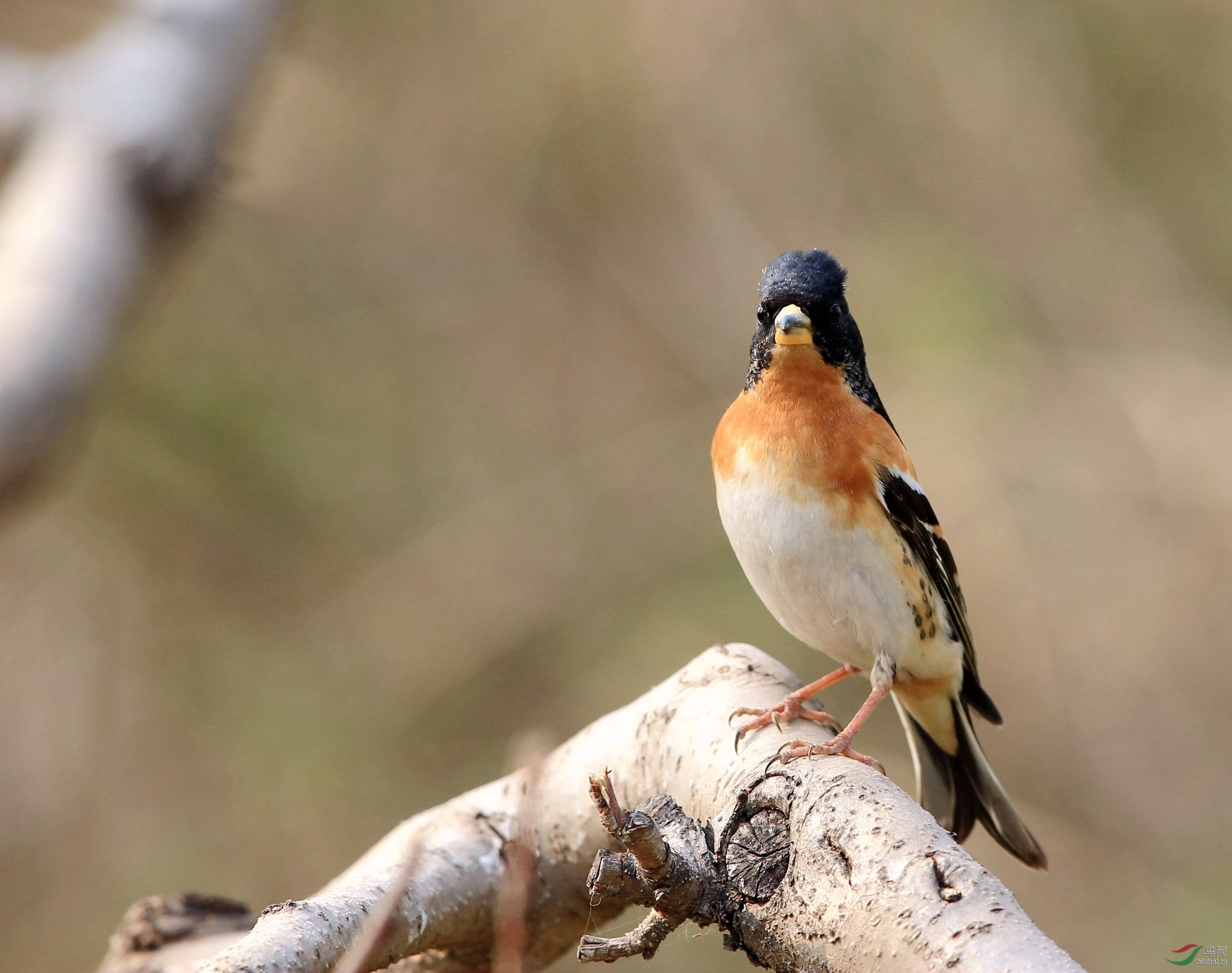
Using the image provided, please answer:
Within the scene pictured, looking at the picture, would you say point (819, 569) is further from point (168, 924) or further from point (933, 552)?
point (168, 924)

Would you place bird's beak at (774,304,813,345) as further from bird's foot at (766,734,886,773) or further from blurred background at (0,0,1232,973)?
blurred background at (0,0,1232,973)

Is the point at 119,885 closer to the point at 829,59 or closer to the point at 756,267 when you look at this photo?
the point at 756,267

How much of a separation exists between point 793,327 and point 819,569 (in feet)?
2.40

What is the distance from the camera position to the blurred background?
6.67 meters

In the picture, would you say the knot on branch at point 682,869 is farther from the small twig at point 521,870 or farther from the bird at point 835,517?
the bird at point 835,517

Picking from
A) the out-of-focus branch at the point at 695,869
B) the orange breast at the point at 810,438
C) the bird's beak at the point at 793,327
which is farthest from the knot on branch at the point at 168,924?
the bird's beak at the point at 793,327

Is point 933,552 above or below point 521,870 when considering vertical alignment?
above

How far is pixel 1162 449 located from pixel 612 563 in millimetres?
3498

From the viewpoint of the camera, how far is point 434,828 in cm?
308

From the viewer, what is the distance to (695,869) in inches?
87.0

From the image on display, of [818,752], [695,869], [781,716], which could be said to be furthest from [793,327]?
[695,869]

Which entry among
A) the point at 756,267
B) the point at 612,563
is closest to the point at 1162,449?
the point at 756,267

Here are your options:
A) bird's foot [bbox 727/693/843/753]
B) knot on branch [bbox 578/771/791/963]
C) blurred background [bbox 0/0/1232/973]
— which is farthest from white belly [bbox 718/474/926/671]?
blurred background [bbox 0/0/1232/973]

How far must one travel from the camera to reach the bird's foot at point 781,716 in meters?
2.94
